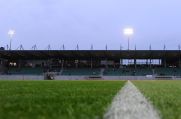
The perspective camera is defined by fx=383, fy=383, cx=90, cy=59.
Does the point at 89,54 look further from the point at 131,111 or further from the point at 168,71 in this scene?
the point at 131,111

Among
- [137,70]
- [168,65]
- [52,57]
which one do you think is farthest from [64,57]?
[168,65]

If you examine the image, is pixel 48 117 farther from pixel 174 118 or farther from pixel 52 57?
pixel 52 57

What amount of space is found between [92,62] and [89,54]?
434 centimetres

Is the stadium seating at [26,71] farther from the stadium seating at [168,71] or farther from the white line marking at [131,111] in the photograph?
the white line marking at [131,111]

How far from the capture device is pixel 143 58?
7669 cm

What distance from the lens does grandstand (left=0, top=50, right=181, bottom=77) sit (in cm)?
7088

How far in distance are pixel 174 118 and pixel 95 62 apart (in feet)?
242

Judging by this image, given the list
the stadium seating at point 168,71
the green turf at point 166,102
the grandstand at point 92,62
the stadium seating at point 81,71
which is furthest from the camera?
the stadium seating at point 81,71

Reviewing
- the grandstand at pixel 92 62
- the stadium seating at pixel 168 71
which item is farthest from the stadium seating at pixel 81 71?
the stadium seating at pixel 168 71

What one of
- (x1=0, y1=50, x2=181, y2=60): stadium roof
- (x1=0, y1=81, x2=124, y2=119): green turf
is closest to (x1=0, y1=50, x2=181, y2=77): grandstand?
(x1=0, y1=50, x2=181, y2=60): stadium roof

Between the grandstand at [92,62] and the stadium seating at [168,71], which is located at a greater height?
the grandstand at [92,62]

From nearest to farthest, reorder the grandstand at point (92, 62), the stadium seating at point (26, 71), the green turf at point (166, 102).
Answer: the green turf at point (166, 102) < the grandstand at point (92, 62) < the stadium seating at point (26, 71)

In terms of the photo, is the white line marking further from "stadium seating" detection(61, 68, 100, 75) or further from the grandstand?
"stadium seating" detection(61, 68, 100, 75)

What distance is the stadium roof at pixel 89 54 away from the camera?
7019 centimetres
